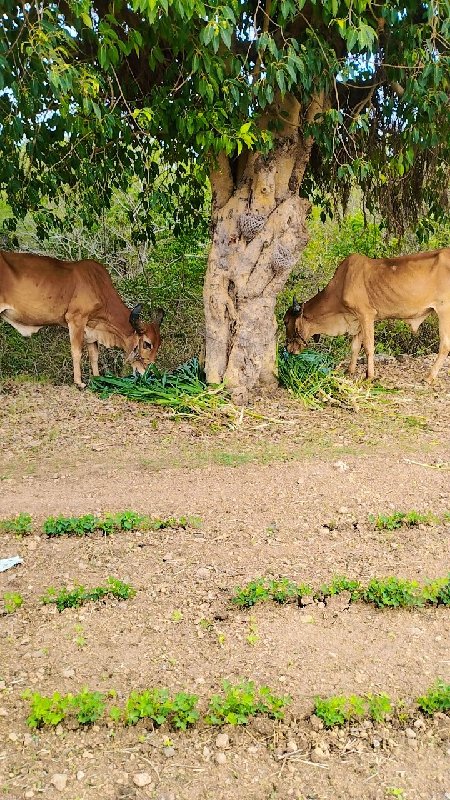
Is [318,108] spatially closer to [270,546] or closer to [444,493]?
[444,493]

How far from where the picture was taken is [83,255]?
12.8m

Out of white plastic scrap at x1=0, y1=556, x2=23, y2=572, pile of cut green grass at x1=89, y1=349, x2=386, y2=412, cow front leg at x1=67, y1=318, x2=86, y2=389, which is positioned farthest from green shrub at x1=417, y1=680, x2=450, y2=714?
cow front leg at x1=67, y1=318, x2=86, y2=389

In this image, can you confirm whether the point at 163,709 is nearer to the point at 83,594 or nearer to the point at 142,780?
the point at 142,780

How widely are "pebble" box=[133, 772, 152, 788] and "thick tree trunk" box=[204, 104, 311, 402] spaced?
18.9 feet

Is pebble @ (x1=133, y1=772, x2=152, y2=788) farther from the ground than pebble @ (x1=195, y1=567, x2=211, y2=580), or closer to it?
closer to it

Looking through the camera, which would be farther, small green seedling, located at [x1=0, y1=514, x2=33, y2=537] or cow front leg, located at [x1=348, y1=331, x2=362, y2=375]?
cow front leg, located at [x1=348, y1=331, x2=362, y2=375]

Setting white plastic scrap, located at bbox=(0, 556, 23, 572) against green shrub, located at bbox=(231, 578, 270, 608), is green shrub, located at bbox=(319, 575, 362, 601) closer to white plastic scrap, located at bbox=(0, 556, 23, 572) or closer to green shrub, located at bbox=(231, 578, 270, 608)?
green shrub, located at bbox=(231, 578, 270, 608)

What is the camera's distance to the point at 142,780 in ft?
10.2

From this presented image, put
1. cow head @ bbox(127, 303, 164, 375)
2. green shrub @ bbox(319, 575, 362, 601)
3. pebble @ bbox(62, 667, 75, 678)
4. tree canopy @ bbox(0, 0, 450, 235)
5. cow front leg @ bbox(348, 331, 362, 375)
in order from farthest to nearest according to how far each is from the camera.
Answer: cow front leg @ bbox(348, 331, 362, 375) → cow head @ bbox(127, 303, 164, 375) → tree canopy @ bbox(0, 0, 450, 235) → green shrub @ bbox(319, 575, 362, 601) → pebble @ bbox(62, 667, 75, 678)

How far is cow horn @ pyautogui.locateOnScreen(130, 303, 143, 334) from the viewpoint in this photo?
9795mm

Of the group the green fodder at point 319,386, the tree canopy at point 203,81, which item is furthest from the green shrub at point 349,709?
the green fodder at point 319,386

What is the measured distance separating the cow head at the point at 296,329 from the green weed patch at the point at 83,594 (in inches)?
251

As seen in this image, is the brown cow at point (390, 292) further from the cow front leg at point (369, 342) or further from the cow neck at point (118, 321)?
the cow neck at point (118, 321)

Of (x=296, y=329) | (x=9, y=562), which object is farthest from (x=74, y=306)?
(x=9, y=562)
